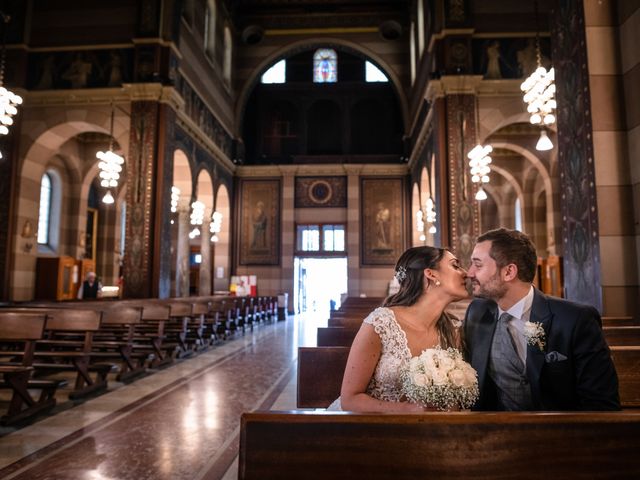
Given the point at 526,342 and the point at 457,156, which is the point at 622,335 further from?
the point at 457,156

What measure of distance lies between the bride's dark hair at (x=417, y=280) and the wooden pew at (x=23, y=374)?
12.3 ft

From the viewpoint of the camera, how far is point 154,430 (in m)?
4.22

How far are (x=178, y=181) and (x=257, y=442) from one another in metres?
15.4

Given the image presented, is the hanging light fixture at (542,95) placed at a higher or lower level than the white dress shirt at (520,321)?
higher

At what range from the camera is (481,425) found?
1.28 m

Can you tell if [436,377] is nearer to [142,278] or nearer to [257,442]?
[257,442]

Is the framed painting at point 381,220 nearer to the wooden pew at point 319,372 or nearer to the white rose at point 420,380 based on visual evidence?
the wooden pew at point 319,372

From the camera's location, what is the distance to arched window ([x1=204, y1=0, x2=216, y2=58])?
58.2 ft

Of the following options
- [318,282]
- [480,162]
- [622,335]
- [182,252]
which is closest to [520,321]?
[622,335]

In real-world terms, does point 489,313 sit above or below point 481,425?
above

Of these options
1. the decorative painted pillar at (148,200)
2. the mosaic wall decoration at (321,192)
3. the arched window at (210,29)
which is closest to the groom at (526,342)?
the decorative painted pillar at (148,200)

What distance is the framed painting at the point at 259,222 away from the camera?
21.8 m

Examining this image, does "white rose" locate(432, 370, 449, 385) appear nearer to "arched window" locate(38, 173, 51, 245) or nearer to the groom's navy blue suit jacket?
the groom's navy blue suit jacket

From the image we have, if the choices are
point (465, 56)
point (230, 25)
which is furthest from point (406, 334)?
point (230, 25)
